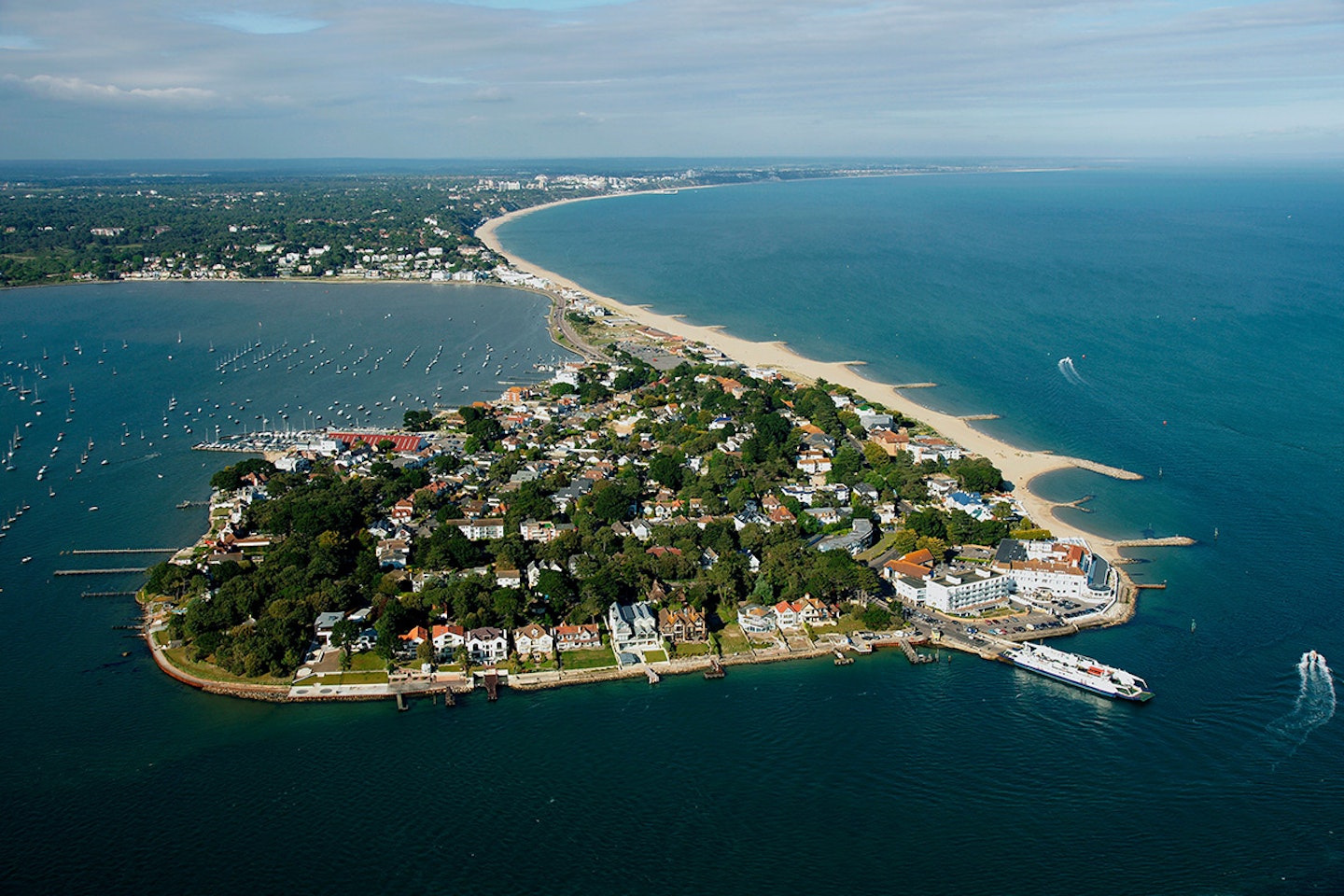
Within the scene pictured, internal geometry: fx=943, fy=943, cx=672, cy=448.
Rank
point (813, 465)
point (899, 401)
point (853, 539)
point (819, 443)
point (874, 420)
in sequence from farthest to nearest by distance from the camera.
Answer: point (899, 401), point (874, 420), point (819, 443), point (813, 465), point (853, 539)

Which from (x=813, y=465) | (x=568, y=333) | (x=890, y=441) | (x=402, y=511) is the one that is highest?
(x=568, y=333)

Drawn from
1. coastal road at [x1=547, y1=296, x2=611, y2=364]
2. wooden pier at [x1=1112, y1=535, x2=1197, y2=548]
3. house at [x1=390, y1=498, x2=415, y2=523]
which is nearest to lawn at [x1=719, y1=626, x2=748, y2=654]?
house at [x1=390, y1=498, x2=415, y2=523]

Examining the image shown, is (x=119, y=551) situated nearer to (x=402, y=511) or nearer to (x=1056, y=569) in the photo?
(x=402, y=511)

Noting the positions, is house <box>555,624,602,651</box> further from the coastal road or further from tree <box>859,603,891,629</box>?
the coastal road

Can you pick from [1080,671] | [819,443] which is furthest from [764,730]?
[819,443]

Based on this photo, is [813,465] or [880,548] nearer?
[880,548]

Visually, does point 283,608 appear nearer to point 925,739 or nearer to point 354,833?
point 354,833

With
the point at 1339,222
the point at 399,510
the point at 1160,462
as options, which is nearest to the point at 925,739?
the point at 399,510
